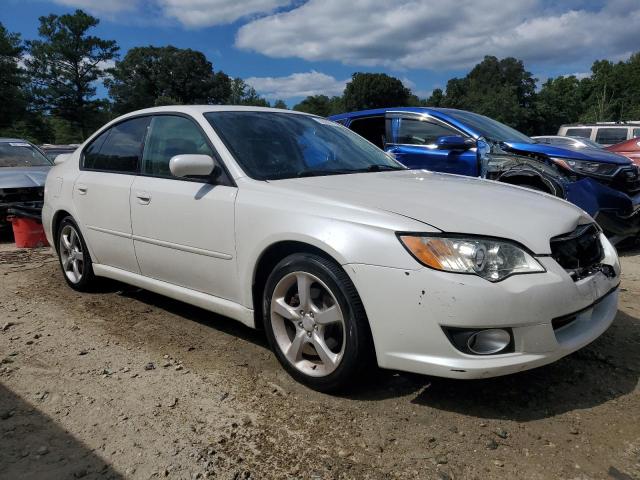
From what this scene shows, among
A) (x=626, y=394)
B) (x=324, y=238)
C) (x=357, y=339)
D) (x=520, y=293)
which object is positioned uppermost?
(x=324, y=238)

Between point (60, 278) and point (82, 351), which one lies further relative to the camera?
point (60, 278)

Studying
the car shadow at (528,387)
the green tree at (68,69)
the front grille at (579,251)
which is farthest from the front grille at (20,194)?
the green tree at (68,69)

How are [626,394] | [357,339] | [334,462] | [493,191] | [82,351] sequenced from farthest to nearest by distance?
[82,351] → [493,191] → [626,394] → [357,339] → [334,462]

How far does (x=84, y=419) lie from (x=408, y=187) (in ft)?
6.99

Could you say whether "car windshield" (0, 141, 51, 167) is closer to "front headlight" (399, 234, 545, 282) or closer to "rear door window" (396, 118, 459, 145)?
"rear door window" (396, 118, 459, 145)

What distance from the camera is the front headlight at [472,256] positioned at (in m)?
2.36

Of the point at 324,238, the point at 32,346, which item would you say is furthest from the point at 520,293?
the point at 32,346

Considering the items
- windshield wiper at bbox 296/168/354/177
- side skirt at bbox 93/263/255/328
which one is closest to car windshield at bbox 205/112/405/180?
windshield wiper at bbox 296/168/354/177

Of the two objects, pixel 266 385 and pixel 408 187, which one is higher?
pixel 408 187

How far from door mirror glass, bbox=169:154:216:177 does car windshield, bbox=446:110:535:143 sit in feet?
12.5

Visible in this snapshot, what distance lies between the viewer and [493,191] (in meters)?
3.12

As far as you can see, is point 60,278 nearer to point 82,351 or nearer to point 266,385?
point 82,351

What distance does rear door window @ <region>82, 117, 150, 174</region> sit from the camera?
400 cm

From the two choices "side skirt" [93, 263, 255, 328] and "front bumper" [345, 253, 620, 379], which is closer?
"front bumper" [345, 253, 620, 379]
